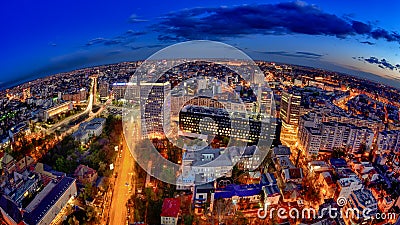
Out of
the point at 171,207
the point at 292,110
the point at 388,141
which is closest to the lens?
the point at 171,207

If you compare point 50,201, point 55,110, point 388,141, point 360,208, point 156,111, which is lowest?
point 360,208

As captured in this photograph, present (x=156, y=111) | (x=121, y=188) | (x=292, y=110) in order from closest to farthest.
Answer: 1. (x=121, y=188)
2. (x=156, y=111)
3. (x=292, y=110)

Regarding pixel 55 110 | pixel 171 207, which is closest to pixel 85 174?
pixel 171 207

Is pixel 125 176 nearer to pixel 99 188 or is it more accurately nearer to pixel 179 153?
pixel 99 188

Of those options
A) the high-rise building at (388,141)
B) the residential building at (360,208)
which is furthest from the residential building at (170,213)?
the high-rise building at (388,141)

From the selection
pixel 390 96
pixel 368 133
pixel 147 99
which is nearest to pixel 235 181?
pixel 147 99

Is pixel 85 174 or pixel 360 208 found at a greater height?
pixel 85 174

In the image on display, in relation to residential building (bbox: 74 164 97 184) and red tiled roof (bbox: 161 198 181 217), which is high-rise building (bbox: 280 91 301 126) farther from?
residential building (bbox: 74 164 97 184)

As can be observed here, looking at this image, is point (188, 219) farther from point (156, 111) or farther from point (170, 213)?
point (156, 111)
